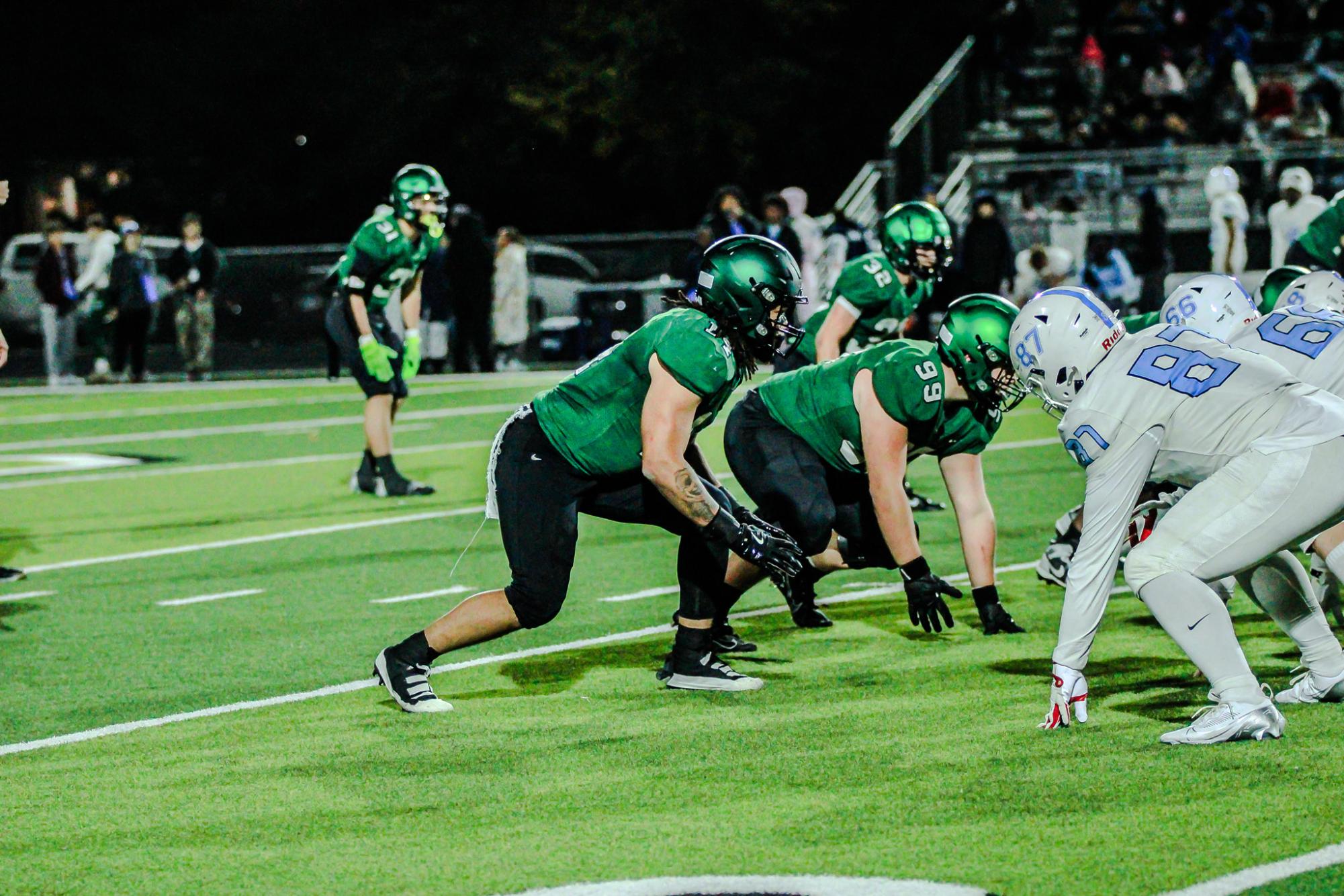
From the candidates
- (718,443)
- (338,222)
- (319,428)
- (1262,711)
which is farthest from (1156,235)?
(338,222)

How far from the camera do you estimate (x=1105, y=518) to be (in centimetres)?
547

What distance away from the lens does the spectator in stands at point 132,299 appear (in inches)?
854

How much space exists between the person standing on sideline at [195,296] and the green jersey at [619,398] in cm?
1656

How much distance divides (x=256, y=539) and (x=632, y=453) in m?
5.23

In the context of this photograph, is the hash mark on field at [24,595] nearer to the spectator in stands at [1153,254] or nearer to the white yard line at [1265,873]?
the white yard line at [1265,873]

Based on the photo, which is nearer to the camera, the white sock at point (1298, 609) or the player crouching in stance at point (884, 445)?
the white sock at point (1298, 609)

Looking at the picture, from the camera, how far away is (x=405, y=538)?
1093 centimetres

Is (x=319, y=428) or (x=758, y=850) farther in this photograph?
(x=319, y=428)

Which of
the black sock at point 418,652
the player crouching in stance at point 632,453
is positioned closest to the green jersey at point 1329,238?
the player crouching in stance at point 632,453

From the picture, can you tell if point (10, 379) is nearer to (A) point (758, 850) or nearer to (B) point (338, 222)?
(B) point (338, 222)

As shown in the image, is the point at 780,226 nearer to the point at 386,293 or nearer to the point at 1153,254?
the point at 1153,254

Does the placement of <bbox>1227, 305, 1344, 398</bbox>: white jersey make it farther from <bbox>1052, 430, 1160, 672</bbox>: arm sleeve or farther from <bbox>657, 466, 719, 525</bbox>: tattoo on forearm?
<bbox>657, 466, 719, 525</bbox>: tattoo on forearm

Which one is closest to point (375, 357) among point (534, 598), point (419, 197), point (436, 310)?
point (419, 197)

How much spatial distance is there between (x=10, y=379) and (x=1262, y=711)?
21472mm
